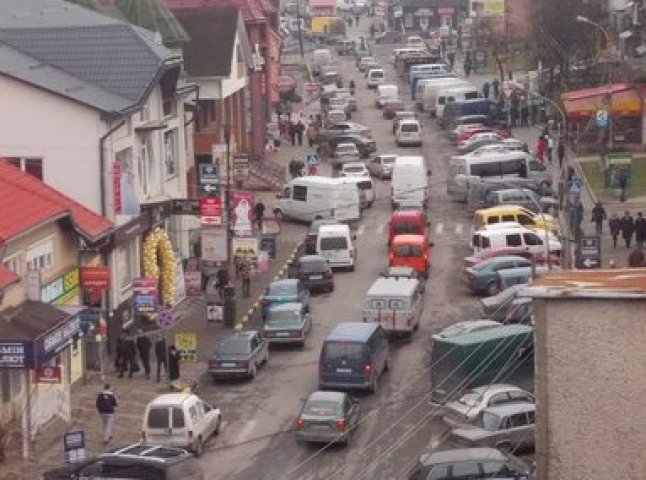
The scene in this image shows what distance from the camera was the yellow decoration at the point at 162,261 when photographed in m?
53.7

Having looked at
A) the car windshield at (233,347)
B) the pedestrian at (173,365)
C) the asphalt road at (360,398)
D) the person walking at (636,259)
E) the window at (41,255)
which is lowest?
the asphalt road at (360,398)

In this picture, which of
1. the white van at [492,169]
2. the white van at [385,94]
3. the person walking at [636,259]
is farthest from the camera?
the white van at [385,94]

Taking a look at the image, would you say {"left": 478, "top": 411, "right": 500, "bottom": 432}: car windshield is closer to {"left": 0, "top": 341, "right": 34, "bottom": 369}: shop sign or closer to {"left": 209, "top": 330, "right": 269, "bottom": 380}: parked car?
{"left": 209, "top": 330, "right": 269, "bottom": 380}: parked car

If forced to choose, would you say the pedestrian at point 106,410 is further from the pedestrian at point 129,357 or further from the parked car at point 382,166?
the parked car at point 382,166

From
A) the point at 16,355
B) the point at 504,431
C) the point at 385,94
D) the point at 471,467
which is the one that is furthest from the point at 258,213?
the point at 385,94

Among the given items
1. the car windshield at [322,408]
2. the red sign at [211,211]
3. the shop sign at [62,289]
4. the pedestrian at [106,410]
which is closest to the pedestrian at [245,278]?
the red sign at [211,211]

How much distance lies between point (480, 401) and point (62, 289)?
11645 millimetres

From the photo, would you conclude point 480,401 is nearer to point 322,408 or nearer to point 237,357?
point 322,408

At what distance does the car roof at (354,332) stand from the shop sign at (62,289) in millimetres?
6703

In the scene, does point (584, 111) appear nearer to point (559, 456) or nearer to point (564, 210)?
point (564, 210)

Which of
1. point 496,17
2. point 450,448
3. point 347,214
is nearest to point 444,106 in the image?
point 347,214

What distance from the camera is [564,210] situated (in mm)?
66438

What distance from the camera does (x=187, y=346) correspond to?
4794 centimetres

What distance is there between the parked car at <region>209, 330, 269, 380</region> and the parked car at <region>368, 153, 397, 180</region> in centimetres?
3485
